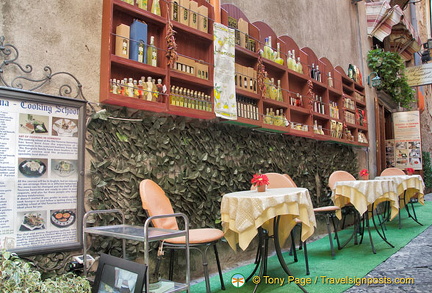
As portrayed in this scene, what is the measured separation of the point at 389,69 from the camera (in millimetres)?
8367

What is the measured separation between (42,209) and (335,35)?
265 inches

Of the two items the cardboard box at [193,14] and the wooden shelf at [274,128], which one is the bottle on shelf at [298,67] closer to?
the wooden shelf at [274,128]

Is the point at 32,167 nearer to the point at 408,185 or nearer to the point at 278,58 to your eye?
the point at 278,58

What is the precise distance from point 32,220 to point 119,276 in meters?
0.82

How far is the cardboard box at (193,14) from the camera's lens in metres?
3.32

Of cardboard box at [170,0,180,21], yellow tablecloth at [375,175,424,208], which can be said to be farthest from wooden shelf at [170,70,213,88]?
yellow tablecloth at [375,175,424,208]

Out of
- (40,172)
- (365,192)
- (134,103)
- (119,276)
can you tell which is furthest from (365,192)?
(40,172)

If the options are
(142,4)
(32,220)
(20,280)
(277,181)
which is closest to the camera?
(20,280)

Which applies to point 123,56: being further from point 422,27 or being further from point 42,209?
point 422,27

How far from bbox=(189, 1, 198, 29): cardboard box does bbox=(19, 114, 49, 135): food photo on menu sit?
5.62ft

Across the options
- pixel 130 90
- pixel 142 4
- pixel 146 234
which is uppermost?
pixel 142 4

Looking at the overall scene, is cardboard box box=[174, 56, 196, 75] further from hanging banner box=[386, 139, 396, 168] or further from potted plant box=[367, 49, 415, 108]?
hanging banner box=[386, 139, 396, 168]

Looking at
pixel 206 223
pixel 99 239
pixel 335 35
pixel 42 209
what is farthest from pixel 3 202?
pixel 335 35

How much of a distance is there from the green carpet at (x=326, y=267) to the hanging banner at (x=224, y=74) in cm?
160
